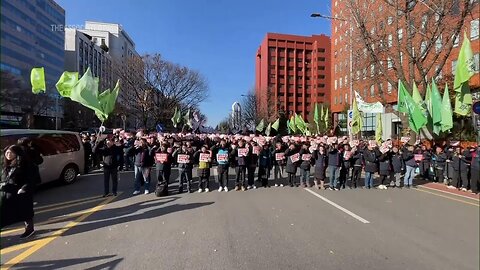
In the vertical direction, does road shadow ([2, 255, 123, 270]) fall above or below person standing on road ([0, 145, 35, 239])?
below

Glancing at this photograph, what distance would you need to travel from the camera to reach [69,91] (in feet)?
54.4

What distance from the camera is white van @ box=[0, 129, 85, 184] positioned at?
11438 millimetres

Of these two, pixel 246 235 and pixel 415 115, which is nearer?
pixel 246 235

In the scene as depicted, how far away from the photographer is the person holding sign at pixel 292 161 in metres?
13.2

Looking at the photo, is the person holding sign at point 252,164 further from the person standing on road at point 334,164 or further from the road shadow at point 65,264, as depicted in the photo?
the road shadow at point 65,264

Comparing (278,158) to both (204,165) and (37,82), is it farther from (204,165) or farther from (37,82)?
(37,82)

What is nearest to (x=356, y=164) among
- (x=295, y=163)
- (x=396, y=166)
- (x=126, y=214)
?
(x=396, y=166)

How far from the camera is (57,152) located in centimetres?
1249

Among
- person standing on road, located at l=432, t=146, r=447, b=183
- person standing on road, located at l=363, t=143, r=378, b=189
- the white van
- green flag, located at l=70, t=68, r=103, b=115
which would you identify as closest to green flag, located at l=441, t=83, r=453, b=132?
person standing on road, located at l=432, t=146, r=447, b=183

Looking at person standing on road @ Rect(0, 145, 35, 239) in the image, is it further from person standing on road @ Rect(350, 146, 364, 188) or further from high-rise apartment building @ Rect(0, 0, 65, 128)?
high-rise apartment building @ Rect(0, 0, 65, 128)

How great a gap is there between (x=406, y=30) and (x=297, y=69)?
320ft

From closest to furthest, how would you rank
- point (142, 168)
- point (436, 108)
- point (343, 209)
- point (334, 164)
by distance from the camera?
point (343, 209)
point (142, 168)
point (334, 164)
point (436, 108)

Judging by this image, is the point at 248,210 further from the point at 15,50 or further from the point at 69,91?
the point at 15,50

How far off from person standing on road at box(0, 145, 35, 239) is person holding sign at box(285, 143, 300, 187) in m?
8.46
